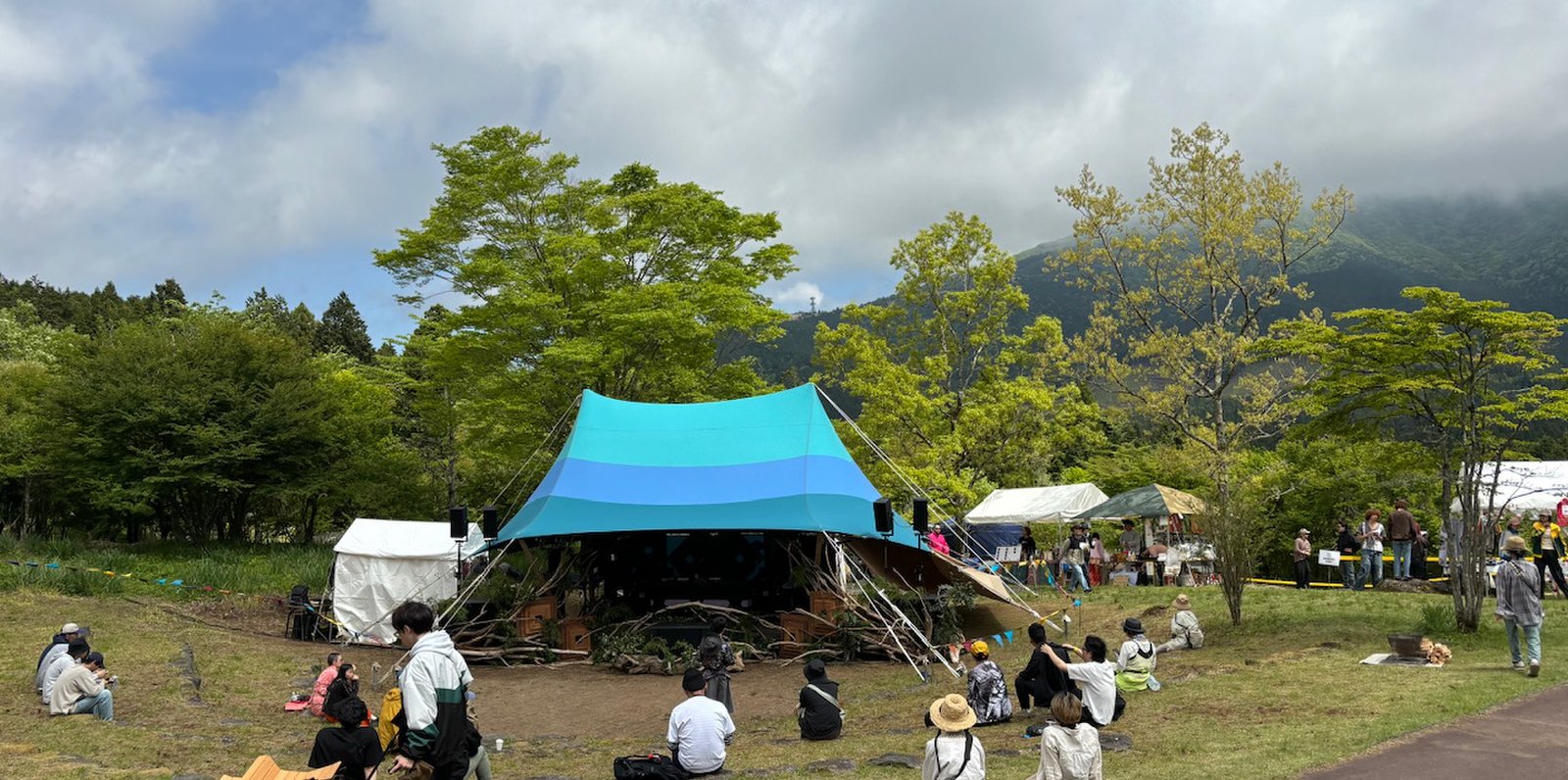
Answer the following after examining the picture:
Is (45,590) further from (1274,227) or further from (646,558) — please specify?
(1274,227)

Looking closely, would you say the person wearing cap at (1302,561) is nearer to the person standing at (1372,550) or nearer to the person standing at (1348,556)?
the person standing at (1348,556)

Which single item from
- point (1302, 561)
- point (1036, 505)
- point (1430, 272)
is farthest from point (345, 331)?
point (1430, 272)

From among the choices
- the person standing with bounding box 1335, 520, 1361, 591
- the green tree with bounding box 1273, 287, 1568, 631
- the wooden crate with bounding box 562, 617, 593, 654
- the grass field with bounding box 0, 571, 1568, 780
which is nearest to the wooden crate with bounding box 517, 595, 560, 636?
the wooden crate with bounding box 562, 617, 593, 654

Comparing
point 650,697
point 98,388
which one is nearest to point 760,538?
point 650,697

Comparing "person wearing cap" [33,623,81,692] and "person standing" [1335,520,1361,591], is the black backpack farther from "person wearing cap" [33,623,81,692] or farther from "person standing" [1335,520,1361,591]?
"person standing" [1335,520,1361,591]

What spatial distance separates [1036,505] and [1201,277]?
6.85 m

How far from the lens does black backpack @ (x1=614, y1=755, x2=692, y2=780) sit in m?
7.24

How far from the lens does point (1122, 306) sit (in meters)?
25.1

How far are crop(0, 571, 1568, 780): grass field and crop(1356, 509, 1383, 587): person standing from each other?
4.86 ft

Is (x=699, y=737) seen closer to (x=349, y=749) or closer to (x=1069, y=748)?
(x=349, y=749)

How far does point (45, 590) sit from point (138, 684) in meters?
9.11

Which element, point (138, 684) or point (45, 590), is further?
point (45, 590)

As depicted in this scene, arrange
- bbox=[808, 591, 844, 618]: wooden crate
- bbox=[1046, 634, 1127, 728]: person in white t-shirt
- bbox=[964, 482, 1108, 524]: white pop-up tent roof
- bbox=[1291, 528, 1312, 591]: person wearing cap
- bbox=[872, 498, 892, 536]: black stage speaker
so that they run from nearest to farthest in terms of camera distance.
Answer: bbox=[1046, 634, 1127, 728]: person in white t-shirt → bbox=[872, 498, 892, 536]: black stage speaker → bbox=[808, 591, 844, 618]: wooden crate → bbox=[1291, 528, 1312, 591]: person wearing cap → bbox=[964, 482, 1108, 524]: white pop-up tent roof

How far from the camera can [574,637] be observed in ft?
50.6
